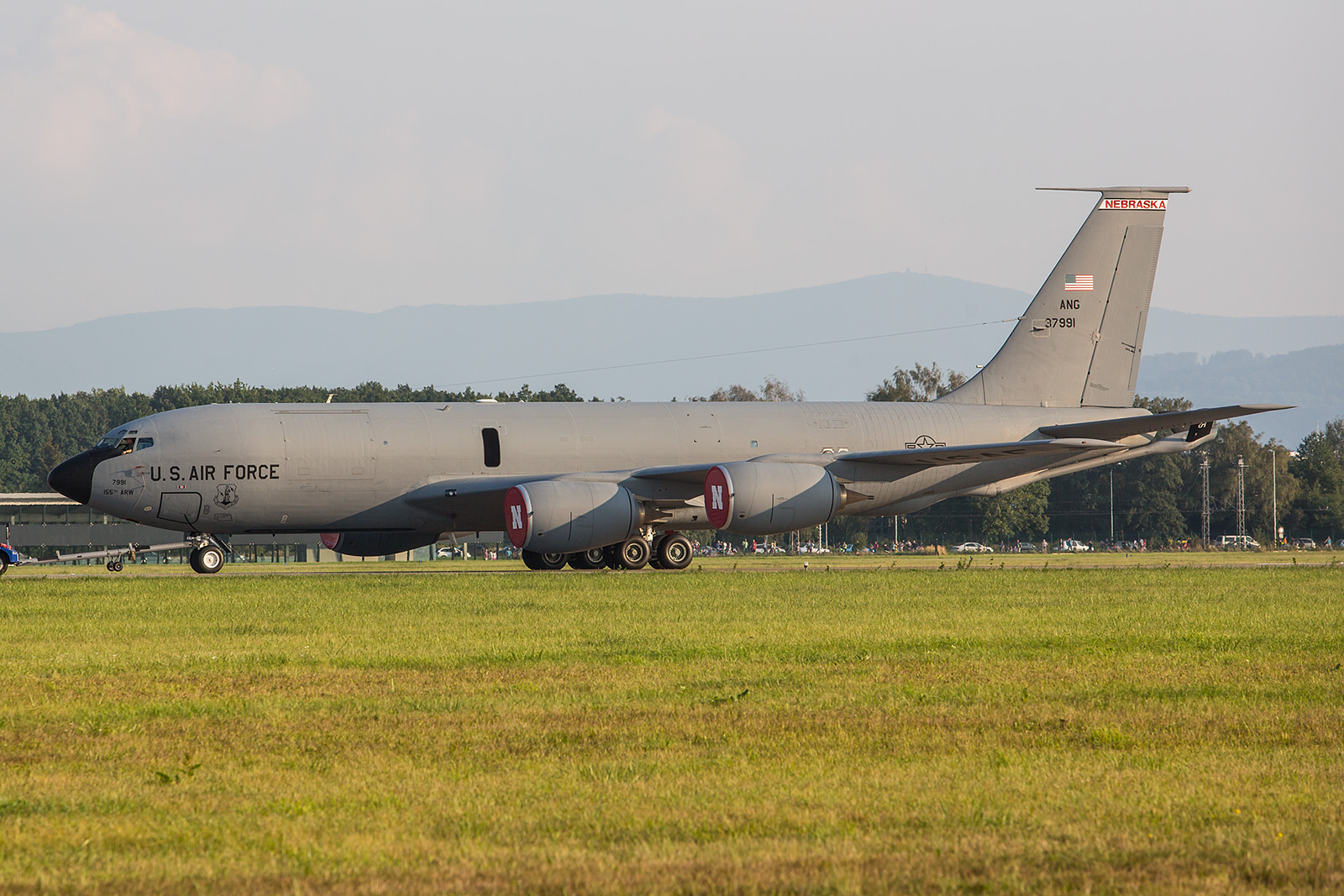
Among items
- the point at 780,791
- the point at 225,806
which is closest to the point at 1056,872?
the point at 780,791

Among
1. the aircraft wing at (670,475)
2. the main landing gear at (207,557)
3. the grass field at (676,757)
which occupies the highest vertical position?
the aircraft wing at (670,475)

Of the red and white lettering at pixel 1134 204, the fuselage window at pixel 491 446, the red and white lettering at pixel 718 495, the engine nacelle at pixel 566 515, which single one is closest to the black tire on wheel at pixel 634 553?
the engine nacelle at pixel 566 515

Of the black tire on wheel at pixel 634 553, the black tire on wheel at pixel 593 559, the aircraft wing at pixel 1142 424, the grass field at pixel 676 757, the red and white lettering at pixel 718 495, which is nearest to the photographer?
the grass field at pixel 676 757

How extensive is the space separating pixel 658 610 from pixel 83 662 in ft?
28.5

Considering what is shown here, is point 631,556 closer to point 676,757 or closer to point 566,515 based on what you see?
point 566,515

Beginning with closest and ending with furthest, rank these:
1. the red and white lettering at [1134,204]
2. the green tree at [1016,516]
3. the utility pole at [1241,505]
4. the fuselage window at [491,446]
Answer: the fuselage window at [491,446]
the red and white lettering at [1134,204]
the utility pole at [1241,505]
the green tree at [1016,516]

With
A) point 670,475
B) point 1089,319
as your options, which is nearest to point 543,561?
point 670,475

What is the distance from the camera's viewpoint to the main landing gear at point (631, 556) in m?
34.9

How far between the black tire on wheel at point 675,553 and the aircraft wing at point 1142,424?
379 inches

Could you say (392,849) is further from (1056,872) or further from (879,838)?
(1056,872)

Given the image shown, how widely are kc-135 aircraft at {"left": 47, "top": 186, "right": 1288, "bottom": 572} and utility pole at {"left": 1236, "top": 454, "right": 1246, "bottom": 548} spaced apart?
67539 mm

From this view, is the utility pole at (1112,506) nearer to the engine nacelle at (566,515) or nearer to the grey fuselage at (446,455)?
the grey fuselage at (446,455)

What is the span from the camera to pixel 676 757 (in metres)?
9.20

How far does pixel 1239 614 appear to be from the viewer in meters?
19.9
